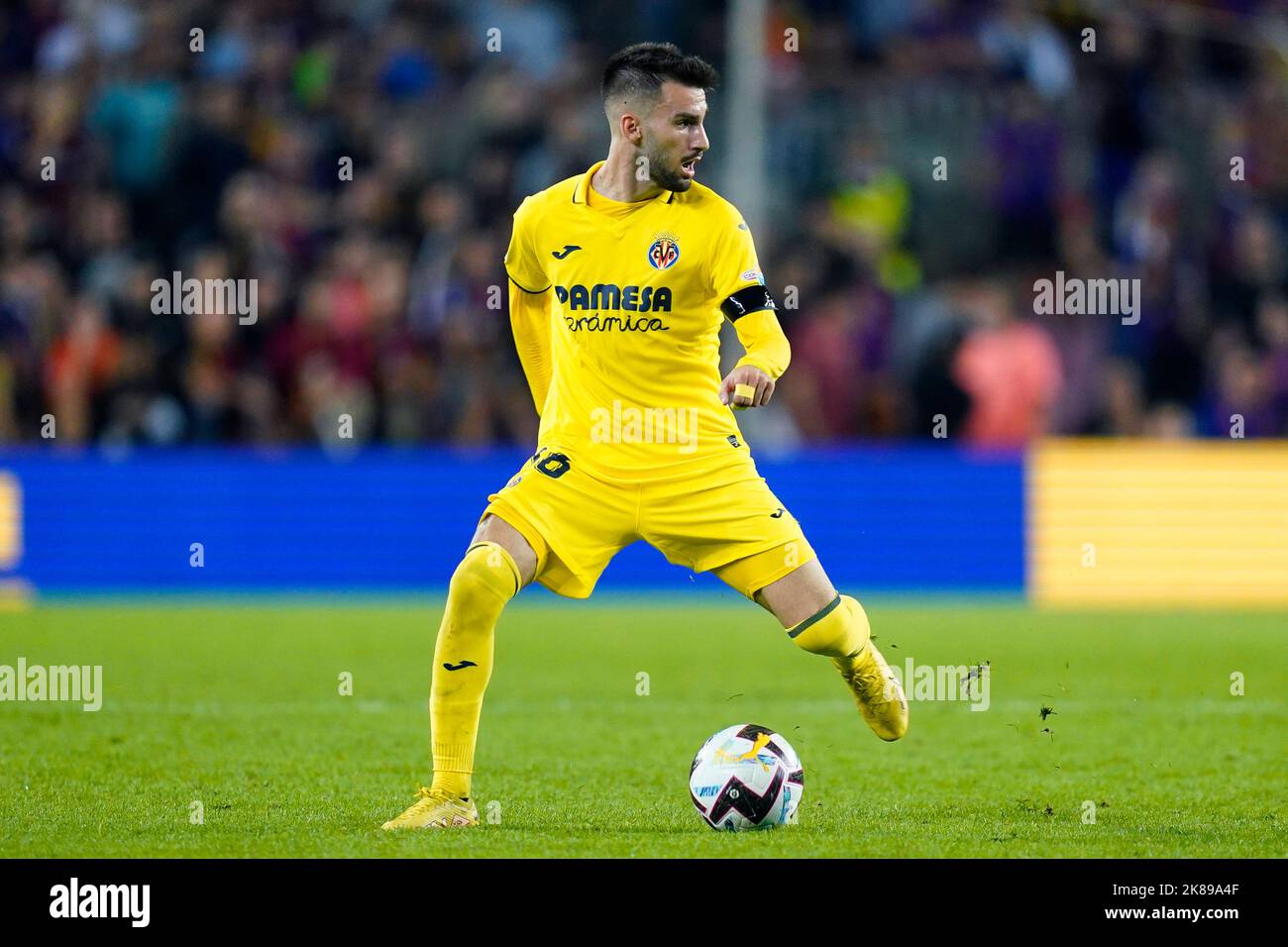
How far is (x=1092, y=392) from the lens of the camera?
56.5 ft

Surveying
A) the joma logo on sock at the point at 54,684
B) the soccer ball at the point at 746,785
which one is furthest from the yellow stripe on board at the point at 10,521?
the soccer ball at the point at 746,785

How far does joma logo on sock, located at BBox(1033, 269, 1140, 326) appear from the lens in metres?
17.0

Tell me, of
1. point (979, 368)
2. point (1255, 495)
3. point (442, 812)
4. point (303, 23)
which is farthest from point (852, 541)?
point (442, 812)

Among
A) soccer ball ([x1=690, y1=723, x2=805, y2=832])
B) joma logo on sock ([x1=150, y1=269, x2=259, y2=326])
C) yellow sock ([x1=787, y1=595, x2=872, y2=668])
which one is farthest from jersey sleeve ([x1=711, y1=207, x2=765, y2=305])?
joma logo on sock ([x1=150, y1=269, x2=259, y2=326])

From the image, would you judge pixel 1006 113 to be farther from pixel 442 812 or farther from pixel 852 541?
pixel 442 812

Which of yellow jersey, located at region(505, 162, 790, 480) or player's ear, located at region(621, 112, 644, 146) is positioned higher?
player's ear, located at region(621, 112, 644, 146)

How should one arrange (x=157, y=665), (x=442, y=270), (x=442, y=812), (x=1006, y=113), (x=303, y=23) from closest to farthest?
(x=442, y=812) < (x=157, y=665) < (x=442, y=270) < (x=1006, y=113) < (x=303, y=23)

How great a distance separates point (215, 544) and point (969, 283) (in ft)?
21.6

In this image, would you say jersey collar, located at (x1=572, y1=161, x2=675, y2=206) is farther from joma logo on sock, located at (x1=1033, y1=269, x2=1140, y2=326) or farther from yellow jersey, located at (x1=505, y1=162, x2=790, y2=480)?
joma logo on sock, located at (x1=1033, y1=269, x2=1140, y2=326)

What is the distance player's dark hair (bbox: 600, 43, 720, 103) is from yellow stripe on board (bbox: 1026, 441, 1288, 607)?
960cm

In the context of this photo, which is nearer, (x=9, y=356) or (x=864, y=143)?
(x=9, y=356)

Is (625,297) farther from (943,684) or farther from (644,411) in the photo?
(943,684)

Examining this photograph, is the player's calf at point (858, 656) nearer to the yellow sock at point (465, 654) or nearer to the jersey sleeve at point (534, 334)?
the yellow sock at point (465, 654)

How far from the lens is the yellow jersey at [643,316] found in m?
6.79
